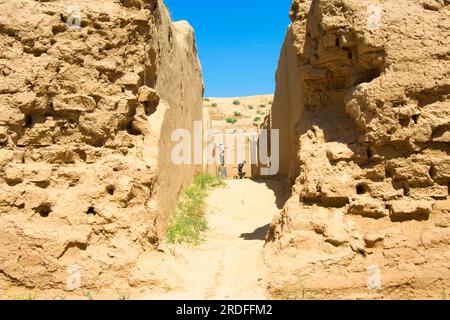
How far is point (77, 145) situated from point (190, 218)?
2.28 m

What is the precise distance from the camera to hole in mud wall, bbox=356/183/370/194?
3973mm

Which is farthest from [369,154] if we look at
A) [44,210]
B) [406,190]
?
[44,210]

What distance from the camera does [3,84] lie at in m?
3.89

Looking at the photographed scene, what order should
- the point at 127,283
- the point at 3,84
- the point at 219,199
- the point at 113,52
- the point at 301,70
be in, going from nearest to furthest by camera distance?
the point at 127,283 < the point at 3,84 < the point at 113,52 < the point at 301,70 < the point at 219,199

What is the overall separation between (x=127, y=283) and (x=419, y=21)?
3.76 metres

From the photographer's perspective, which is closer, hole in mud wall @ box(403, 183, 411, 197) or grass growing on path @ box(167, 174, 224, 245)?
hole in mud wall @ box(403, 183, 411, 197)

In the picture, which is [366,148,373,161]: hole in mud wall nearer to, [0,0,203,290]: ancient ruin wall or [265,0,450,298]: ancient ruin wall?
[265,0,450,298]: ancient ruin wall

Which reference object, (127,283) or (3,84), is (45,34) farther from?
(127,283)

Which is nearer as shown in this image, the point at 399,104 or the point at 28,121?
the point at 399,104

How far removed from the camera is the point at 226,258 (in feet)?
15.0

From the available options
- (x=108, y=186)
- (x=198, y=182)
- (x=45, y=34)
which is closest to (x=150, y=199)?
(x=108, y=186)

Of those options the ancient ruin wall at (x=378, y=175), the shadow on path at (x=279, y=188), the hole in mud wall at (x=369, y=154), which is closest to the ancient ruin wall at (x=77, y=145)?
the ancient ruin wall at (x=378, y=175)

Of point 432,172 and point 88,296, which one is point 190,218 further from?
point 432,172

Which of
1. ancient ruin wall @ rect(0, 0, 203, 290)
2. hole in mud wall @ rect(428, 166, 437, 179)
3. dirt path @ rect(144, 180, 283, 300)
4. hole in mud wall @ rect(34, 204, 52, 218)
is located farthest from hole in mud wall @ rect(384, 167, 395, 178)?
hole in mud wall @ rect(34, 204, 52, 218)
